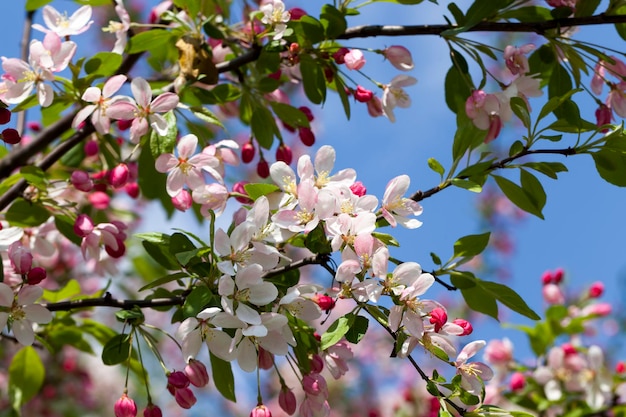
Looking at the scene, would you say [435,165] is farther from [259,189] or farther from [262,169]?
[262,169]

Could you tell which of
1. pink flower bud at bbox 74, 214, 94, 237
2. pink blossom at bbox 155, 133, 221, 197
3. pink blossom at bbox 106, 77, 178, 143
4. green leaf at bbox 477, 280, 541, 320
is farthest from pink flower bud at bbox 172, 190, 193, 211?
green leaf at bbox 477, 280, 541, 320

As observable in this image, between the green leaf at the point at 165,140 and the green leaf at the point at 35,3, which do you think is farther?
the green leaf at the point at 35,3

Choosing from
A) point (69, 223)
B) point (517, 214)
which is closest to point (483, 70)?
point (69, 223)

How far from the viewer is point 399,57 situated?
5.25 feet

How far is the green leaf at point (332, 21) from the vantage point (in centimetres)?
149

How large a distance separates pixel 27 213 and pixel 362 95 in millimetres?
767

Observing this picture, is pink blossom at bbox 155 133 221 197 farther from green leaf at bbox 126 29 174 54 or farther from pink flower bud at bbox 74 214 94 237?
green leaf at bbox 126 29 174 54

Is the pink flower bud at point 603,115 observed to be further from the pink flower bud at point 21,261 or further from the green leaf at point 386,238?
the pink flower bud at point 21,261

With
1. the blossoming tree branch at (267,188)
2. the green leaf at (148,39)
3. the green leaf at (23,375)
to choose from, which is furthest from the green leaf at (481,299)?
Answer: the green leaf at (23,375)

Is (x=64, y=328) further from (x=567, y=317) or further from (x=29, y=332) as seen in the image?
(x=567, y=317)

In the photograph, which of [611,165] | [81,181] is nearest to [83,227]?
[81,181]

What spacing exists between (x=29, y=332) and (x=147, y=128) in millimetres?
415

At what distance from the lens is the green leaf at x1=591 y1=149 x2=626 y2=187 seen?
1277mm

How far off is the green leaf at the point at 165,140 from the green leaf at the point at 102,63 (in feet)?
0.61
